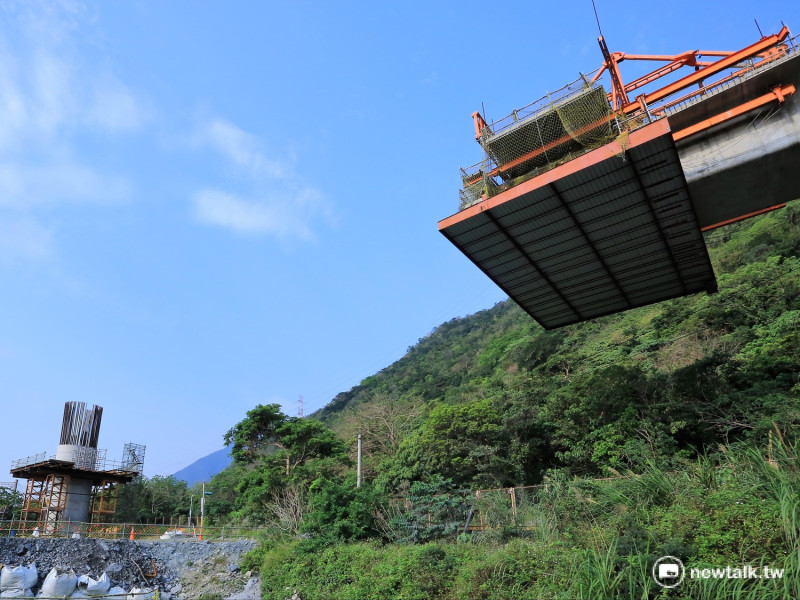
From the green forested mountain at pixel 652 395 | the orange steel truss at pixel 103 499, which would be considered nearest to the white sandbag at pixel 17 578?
the orange steel truss at pixel 103 499

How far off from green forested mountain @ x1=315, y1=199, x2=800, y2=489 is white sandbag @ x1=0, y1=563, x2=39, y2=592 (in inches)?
574

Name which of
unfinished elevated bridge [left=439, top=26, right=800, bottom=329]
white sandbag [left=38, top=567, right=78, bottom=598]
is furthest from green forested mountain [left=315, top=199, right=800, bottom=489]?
white sandbag [left=38, top=567, right=78, bottom=598]

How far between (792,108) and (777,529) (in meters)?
10.1

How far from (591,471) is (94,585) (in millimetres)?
18816

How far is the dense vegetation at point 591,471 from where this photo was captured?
278 inches

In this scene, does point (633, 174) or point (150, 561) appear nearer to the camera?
point (633, 174)

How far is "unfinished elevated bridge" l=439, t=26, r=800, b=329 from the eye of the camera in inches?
474

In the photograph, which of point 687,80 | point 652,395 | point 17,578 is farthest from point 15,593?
point 687,80

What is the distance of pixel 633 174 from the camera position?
503 inches

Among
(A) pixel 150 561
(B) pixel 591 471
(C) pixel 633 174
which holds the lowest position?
(A) pixel 150 561

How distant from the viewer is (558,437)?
63.2 ft

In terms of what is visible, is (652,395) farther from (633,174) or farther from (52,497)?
(52,497)

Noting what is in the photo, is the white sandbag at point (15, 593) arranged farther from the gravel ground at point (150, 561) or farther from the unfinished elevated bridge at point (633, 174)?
the unfinished elevated bridge at point (633, 174)

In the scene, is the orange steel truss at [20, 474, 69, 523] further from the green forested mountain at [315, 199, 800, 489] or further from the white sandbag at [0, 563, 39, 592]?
the green forested mountain at [315, 199, 800, 489]
